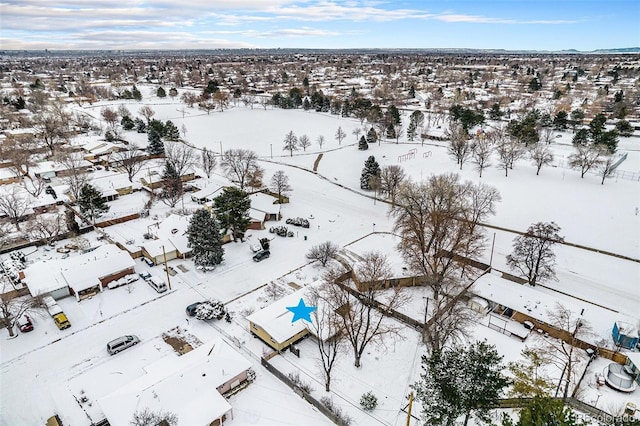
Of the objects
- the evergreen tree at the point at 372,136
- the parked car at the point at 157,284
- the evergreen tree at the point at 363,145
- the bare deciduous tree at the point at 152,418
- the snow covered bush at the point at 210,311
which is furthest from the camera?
the evergreen tree at the point at 372,136

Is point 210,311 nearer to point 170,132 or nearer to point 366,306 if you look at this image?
point 366,306

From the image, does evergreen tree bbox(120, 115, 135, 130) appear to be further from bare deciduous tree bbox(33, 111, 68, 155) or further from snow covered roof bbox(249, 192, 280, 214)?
snow covered roof bbox(249, 192, 280, 214)

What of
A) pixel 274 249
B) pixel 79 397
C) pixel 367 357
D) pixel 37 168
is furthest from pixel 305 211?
pixel 37 168

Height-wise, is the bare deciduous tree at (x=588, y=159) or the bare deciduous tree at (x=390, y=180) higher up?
the bare deciduous tree at (x=588, y=159)

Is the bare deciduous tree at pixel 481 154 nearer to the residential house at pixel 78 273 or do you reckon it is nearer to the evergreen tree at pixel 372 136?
the evergreen tree at pixel 372 136

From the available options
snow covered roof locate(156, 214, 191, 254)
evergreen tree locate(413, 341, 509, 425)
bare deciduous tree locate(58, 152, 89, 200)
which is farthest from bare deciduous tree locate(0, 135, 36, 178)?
evergreen tree locate(413, 341, 509, 425)

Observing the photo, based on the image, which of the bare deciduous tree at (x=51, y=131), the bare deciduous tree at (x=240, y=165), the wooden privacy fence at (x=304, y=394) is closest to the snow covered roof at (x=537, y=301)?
the wooden privacy fence at (x=304, y=394)

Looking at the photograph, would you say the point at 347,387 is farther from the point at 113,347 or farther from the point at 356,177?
the point at 356,177
